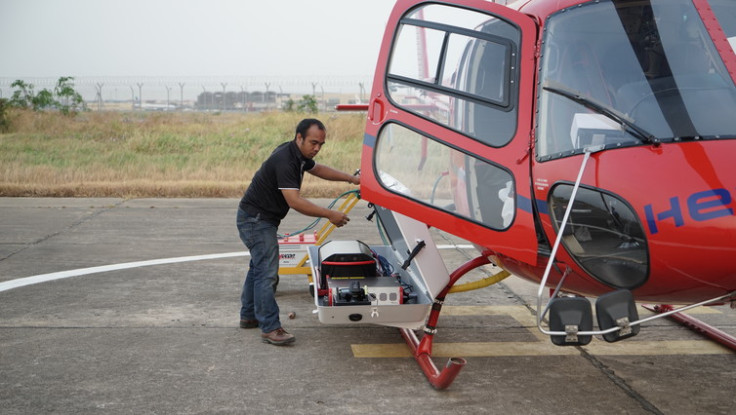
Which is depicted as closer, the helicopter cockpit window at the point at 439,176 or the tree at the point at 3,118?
the helicopter cockpit window at the point at 439,176

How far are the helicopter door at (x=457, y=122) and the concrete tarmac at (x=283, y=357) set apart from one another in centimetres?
117

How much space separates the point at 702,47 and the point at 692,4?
0.80ft

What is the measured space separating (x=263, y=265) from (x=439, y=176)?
1730 millimetres

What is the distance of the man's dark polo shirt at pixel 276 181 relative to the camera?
5.34 metres

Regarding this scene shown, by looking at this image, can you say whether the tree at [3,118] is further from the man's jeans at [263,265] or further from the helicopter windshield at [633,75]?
the helicopter windshield at [633,75]

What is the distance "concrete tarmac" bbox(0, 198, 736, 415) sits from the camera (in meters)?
4.41

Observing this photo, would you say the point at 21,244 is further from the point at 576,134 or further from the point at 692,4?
the point at 692,4

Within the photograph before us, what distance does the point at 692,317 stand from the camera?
627 cm

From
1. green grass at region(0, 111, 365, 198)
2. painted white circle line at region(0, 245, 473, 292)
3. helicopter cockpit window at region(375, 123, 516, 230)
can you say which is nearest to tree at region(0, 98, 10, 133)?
green grass at region(0, 111, 365, 198)

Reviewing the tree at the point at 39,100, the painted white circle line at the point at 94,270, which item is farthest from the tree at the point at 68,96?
the painted white circle line at the point at 94,270

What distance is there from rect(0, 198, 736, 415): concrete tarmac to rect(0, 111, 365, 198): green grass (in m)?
5.78

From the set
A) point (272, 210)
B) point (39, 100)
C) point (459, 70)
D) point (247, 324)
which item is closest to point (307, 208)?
point (272, 210)

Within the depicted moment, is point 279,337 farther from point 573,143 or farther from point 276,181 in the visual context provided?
point 573,143

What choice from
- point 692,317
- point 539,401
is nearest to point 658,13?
point 539,401
